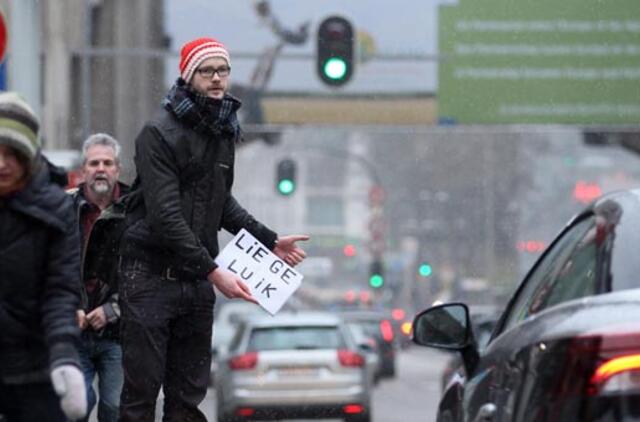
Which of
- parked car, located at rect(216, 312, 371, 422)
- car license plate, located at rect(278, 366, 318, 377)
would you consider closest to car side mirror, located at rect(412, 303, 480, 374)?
parked car, located at rect(216, 312, 371, 422)

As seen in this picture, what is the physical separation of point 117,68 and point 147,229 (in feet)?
89.7

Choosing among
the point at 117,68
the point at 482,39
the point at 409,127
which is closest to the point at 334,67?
the point at 482,39

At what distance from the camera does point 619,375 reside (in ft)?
14.4

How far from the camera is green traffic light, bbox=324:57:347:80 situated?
844 inches

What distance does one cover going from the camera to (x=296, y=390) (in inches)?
800

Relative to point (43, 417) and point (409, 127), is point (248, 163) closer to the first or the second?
point (409, 127)

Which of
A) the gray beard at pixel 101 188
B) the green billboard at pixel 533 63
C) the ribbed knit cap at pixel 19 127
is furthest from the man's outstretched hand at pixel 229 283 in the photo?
the green billboard at pixel 533 63

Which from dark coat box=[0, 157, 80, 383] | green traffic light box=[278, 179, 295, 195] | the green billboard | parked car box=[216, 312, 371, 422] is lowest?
parked car box=[216, 312, 371, 422]

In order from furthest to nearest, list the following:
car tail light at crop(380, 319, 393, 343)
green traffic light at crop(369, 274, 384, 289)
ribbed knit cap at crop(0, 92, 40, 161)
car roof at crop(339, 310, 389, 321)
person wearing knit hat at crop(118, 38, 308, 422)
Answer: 1. car roof at crop(339, 310, 389, 321)
2. car tail light at crop(380, 319, 393, 343)
3. green traffic light at crop(369, 274, 384, 289)
4. person wearing knit hat at crop(118, 38, 308, 422)
5. ribbed knit cap at crop(0, 92, 40, 161)

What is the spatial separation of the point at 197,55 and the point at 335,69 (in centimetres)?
1400

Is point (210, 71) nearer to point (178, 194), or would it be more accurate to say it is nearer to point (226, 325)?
point (178, 194)

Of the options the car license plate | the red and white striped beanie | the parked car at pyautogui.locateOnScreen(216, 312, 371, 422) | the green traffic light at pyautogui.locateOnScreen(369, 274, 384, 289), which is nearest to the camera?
the red and white striped beanie

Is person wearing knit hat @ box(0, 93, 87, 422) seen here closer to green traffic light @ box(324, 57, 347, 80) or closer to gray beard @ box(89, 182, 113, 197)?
gray beard @ box(89, 182, 113, 197)

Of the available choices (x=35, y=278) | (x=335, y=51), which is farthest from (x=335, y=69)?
(x=35, y=278)
